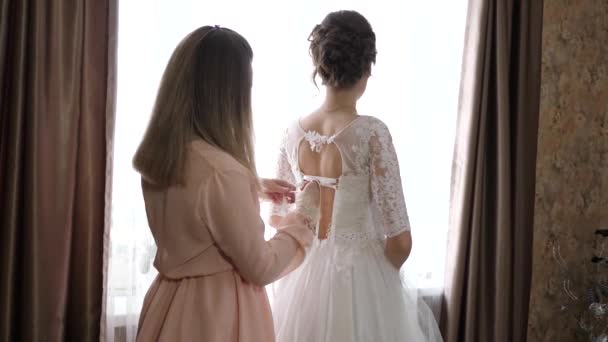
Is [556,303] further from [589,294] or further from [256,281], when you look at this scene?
[256,281]

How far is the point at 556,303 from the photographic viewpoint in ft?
9.50

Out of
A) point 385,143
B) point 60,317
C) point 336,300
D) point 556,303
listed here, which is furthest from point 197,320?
point 556,303

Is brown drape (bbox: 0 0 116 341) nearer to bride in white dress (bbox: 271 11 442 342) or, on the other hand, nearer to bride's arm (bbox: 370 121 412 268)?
bride in white dress (bbox: 271 11 442 342)

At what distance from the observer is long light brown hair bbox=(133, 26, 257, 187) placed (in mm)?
1301

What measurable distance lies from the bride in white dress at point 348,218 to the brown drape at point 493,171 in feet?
2.95

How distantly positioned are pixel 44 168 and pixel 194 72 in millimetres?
933

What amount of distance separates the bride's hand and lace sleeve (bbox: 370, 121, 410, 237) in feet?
0.58

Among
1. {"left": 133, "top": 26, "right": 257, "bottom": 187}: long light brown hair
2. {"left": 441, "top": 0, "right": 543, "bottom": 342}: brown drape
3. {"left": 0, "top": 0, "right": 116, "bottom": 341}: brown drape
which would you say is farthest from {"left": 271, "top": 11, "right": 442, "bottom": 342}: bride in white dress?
{"left": 441, "top": 0, "right": 543, "bottom": 342}: brown drape

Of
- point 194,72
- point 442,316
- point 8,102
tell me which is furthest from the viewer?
point 442,316

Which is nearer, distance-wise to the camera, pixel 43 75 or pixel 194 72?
pixel 194 72

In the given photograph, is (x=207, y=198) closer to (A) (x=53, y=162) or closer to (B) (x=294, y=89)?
(A) (x=53, y=162)

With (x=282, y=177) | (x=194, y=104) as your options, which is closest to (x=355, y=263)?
(x=282, y=177)

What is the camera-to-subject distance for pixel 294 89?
92.9 inches

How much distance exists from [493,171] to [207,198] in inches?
67.0
